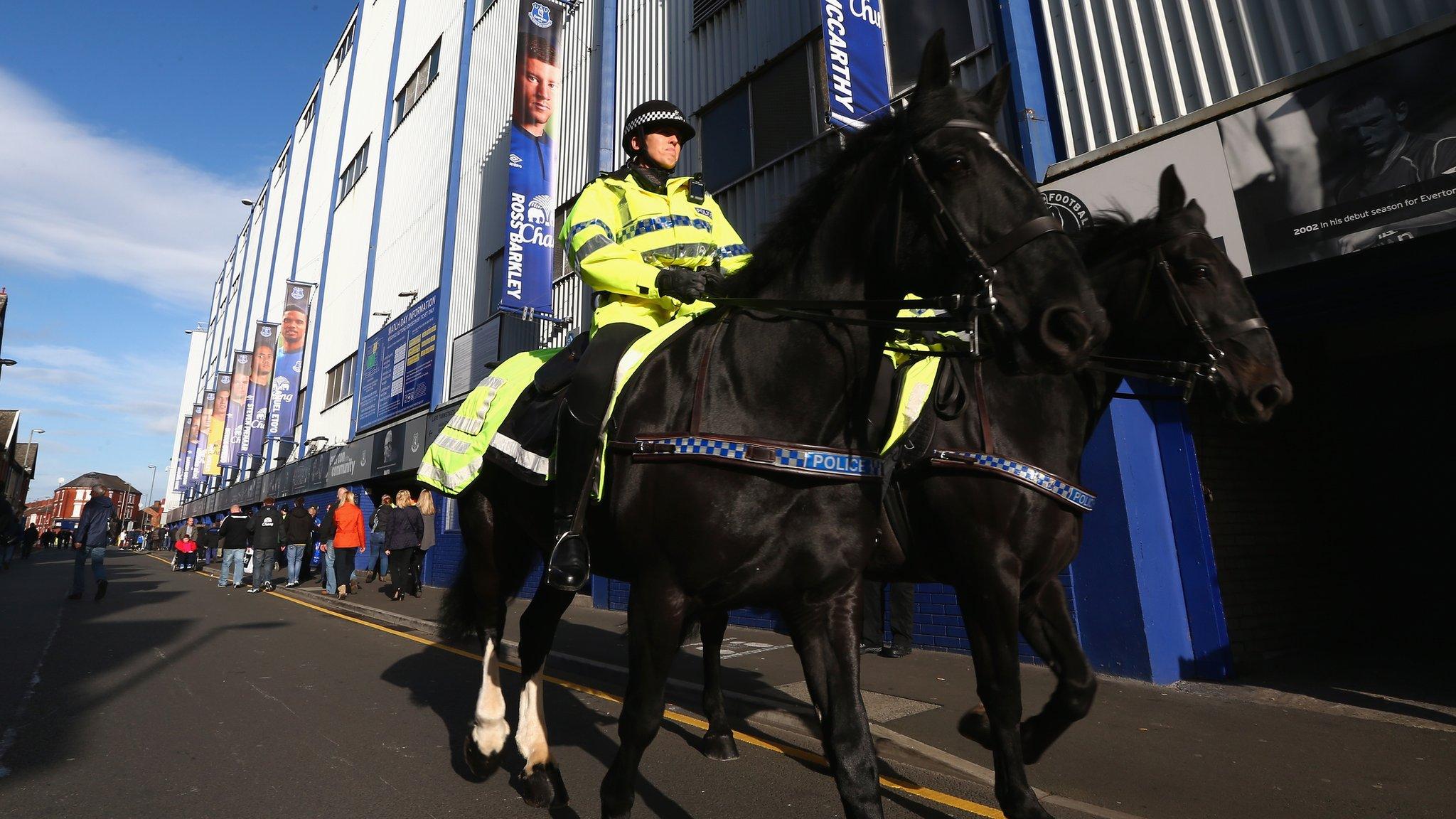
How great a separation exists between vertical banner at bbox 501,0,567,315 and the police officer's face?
451 inches

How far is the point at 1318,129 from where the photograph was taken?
5168 mm

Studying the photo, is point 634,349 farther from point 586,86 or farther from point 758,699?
point 586,86

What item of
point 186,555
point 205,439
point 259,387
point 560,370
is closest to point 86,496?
point 205,439

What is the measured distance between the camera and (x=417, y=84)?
24.5 metres

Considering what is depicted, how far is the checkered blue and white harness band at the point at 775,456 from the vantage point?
229 cm

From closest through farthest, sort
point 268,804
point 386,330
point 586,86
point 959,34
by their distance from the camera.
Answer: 1. point 268,804
2. point 959,34
3. point 586,86
4. point 386,330

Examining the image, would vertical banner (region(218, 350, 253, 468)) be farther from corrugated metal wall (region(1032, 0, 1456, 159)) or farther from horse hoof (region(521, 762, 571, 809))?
horse hoof (region(521, 762, 571, 809))

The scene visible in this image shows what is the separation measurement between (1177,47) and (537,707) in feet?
23.3

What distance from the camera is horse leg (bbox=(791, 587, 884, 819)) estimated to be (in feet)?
7.16

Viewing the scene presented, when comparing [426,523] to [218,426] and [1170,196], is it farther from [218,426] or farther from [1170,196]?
[218,426]

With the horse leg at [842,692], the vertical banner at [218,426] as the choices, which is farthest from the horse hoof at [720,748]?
the vertical banner at [218,426]

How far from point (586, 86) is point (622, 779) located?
15487 millimetres

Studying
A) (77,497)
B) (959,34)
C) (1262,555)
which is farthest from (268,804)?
(77,497)

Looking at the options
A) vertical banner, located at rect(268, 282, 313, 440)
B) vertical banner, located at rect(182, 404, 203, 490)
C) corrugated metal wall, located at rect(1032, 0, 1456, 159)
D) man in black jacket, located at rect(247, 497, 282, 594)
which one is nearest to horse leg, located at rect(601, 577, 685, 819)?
corrugated metal wall, located at rect(1032, 0, 1456, 159)
